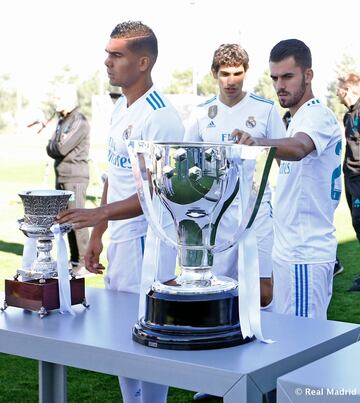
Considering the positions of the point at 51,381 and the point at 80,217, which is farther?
the point at 51,381

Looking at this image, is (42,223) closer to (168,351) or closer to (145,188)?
(145,188)

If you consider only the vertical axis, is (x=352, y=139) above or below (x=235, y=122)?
below

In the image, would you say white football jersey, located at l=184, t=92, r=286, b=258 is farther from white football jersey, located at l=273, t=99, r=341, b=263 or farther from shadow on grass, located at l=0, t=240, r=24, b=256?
shadow on grass, located at l=0, t=240, r=24, b=256

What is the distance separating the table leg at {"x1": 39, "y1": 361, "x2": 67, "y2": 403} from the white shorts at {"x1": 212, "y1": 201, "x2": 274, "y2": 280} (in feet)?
4.56

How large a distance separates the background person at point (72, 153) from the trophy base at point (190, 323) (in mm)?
5105

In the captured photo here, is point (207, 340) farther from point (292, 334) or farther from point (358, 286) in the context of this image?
point (358, 286)

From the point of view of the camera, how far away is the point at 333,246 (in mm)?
3496

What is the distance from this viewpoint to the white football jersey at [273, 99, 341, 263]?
3422 millimetres


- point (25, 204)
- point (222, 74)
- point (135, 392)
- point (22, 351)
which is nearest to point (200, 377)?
point (22, 351)

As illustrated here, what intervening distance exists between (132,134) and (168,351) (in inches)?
54.2

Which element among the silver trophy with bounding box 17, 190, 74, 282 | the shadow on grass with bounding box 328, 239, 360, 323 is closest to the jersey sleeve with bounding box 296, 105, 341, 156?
the silver trophy with bounding box 17, 190, 74, 282

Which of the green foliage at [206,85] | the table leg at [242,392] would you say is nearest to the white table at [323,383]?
the table leg at [242,392]

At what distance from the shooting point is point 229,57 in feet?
14.0

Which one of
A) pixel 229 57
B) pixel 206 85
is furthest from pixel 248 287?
pixel 206 85
